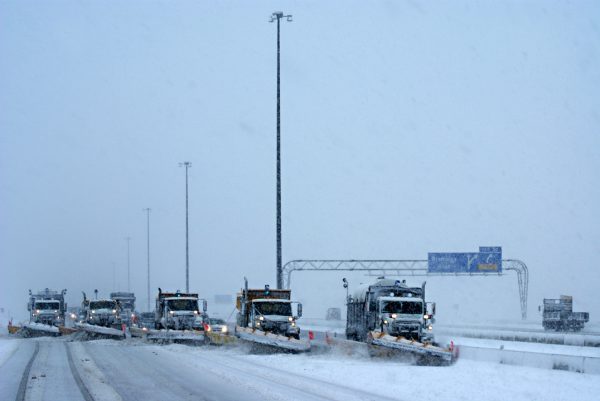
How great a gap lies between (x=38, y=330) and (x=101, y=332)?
24.7ft

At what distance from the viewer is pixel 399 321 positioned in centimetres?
3362

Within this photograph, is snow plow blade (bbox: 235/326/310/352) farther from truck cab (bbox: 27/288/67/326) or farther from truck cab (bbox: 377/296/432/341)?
truck cab (bbox: 27/288/67/326)

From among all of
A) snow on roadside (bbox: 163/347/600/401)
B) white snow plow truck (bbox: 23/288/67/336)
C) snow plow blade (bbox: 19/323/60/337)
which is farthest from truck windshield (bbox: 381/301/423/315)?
white snow plow truck (bbox: 23/288/67/336)

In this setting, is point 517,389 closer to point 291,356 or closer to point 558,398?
point 558,398

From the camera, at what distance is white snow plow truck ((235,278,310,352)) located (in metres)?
34.4

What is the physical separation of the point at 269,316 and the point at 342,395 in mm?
18170

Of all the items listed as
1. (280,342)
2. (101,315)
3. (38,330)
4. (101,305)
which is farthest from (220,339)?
(38,330)

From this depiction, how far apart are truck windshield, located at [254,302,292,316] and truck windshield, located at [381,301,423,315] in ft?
17.7

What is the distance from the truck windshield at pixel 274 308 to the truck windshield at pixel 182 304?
7442mm

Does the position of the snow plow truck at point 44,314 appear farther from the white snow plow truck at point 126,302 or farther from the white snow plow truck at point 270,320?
the white snow plow truck at point 270,320

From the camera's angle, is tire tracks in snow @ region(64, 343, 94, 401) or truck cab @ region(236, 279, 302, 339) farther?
truck cab @ region(236, 279, 302, 339)

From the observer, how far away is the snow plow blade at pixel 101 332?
47125 mm

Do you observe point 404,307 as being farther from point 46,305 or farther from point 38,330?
point 46,305

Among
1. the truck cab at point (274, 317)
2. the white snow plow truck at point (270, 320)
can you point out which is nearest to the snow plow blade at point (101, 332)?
the white snow plow truck at point (270, 320)
